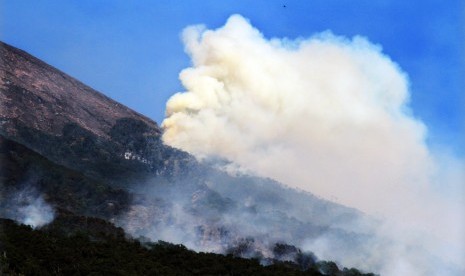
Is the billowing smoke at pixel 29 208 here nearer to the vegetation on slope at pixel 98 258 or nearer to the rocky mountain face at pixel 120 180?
the rocky mountain face at pixel 120 180

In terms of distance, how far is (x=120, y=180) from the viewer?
103 meters

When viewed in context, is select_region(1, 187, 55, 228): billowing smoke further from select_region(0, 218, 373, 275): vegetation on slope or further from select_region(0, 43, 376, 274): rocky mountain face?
select_region(0, 218, 373, 275): vegetation on slope

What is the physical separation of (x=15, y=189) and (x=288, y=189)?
118681mm

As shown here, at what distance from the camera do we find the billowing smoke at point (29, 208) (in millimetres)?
59812

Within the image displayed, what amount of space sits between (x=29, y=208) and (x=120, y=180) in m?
36.0

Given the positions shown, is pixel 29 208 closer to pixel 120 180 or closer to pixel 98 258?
pixel 98 258

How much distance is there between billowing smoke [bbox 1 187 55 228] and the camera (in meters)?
59.8

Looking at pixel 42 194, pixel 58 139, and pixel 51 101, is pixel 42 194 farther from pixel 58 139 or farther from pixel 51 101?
pixel 51 101

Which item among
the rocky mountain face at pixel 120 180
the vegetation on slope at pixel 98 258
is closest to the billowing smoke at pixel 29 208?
the rocky mountain face at pixel 120 180

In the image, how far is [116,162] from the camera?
370ft

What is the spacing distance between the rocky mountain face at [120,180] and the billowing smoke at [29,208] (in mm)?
162

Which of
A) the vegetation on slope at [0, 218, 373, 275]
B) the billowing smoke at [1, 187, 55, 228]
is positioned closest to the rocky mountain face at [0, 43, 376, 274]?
the billowing smoke at [1, 187, 55, 228]

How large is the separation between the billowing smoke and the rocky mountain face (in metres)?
0.16

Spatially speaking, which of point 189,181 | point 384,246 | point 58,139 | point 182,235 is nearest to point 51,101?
point 58,139
